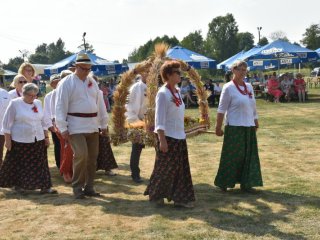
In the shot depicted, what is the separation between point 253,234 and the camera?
476cm

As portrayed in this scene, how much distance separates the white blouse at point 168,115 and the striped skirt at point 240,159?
0.94 m

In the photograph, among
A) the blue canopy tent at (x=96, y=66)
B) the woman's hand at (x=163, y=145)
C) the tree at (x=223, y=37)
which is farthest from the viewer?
the tree at (x=223, y=37)

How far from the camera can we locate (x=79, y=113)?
619 cm

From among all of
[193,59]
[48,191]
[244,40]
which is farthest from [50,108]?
[244,40]

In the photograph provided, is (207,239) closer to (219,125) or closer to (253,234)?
(253,234)

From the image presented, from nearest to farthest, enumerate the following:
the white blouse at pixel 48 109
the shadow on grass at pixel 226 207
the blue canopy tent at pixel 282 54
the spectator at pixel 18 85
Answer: the shadow on grass at pixel 226 207 → the white blouse at pixel 48 109 → the spectator at pixel 18 85 → the blue canopy tent at pixel 282 54

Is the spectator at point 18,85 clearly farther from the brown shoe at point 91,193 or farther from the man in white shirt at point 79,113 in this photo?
the brown shoe at point 91,193

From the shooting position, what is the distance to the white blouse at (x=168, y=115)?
5.63 metres

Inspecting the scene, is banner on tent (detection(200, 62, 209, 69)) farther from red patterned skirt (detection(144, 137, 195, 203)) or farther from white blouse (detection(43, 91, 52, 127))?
red patterned skirt (detection(144, 137, 195, 203))

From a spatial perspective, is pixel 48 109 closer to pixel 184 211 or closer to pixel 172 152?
pixel 172 152

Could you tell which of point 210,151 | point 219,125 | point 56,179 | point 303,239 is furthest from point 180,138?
point 210,151

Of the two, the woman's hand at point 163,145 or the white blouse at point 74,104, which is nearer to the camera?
the woman's hand at point 163,145

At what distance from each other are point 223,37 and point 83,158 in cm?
9874

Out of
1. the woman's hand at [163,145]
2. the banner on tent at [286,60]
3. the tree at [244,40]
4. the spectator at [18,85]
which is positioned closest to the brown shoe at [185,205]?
the woman's hand at [163,145]
